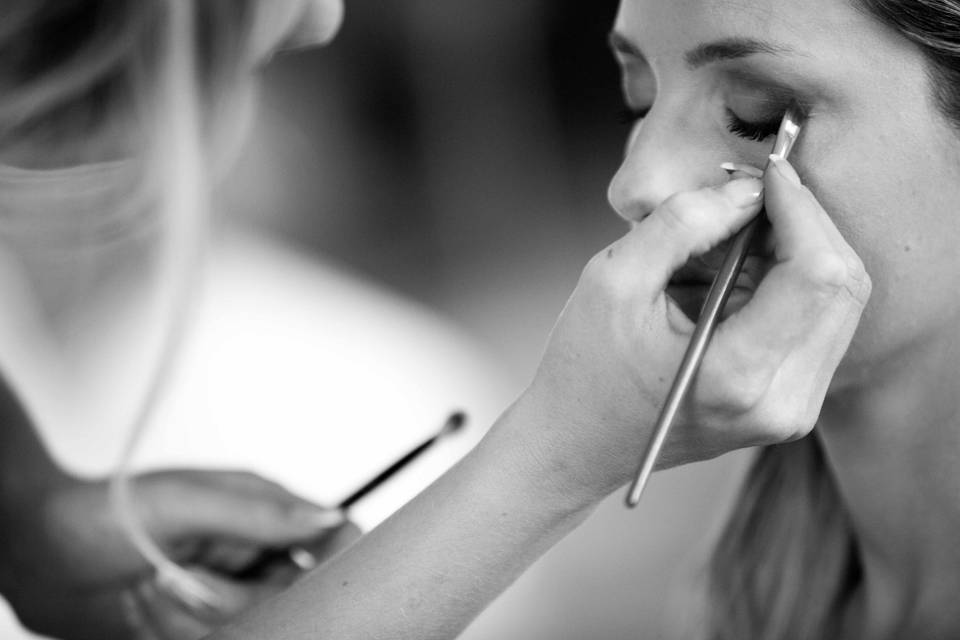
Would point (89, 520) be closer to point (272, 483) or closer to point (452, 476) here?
point (272, 483)

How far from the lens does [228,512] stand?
38.9 inches

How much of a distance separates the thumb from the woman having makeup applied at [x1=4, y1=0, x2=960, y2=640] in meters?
0.22

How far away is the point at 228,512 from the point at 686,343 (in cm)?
57

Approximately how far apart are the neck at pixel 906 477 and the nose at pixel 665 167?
232 mm

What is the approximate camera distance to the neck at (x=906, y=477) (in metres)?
0.83

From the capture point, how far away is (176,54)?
3.63 ft

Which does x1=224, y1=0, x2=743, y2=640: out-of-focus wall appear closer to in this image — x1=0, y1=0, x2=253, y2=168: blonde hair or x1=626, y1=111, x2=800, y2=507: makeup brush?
x1=0, y1=0, x2=253, y2=168: blonde hair

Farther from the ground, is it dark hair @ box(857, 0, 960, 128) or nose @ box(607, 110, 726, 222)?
dark hair @ box(857, 0, 960, 128)

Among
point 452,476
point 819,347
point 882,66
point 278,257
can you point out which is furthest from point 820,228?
point 278,257

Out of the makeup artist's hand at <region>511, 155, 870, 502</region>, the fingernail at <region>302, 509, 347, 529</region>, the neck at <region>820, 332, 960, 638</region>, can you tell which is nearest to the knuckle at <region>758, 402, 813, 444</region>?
the makeup artist's hand at <region>511, 155, 870, 502</region>

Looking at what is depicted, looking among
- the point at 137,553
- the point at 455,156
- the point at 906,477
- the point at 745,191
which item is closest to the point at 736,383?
the point at 745,191

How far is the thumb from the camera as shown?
3.25 ft

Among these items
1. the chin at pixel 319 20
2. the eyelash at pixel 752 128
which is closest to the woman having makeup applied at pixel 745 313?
the eyelash at pixel 752 128

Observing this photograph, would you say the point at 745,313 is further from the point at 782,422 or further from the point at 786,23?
the point at 786,23
